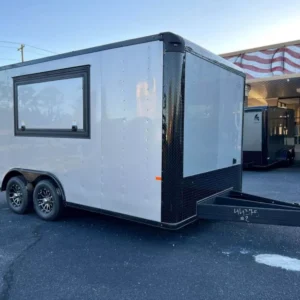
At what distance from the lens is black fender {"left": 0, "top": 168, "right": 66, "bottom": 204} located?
559cm

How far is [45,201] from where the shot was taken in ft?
19.5

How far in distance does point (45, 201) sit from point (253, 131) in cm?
935

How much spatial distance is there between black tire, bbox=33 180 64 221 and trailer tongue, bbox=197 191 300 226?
248 cm

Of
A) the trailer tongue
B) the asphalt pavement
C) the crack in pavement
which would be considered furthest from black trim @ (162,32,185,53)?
the crack in pavement

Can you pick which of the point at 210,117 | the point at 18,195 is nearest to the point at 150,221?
the point at 210,117

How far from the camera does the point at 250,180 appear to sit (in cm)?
1085

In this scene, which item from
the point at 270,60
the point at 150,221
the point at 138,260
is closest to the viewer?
the point at 138,260

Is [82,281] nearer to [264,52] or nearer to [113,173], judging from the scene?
[113,173]

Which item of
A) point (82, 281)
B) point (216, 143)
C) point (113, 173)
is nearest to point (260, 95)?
point (216, 143)

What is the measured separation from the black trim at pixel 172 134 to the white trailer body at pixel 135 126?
13 mm

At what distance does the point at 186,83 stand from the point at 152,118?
635 mm

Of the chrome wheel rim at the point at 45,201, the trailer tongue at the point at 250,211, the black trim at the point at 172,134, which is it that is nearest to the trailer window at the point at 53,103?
the chrome wheel rim at the point at 45,201

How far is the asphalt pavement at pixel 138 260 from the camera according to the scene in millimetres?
3445

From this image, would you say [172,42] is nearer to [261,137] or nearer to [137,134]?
[137,134]
